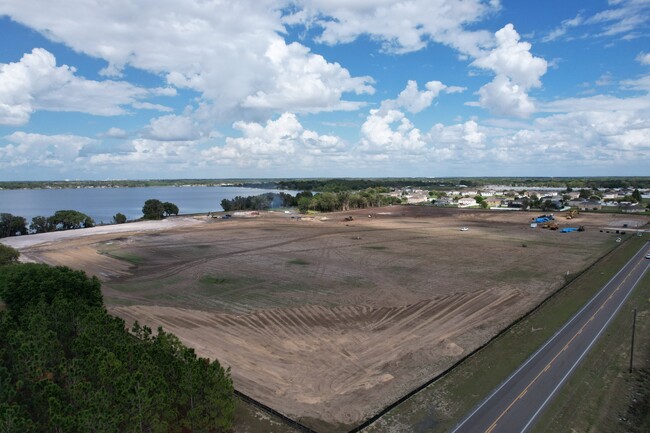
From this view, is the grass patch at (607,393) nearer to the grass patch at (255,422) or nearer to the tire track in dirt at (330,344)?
the tire track in dirt at (330,344)

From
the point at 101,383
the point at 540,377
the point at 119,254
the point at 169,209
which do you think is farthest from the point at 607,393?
the point at 169,209

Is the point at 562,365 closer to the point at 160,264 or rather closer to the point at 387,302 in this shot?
the point at 387,302

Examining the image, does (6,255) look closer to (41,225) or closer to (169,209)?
(41,225)

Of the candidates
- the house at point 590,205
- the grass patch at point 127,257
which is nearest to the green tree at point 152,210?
the grass patch at point 127,257

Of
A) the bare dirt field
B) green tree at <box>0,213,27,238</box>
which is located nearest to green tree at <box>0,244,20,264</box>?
the bare dirt field

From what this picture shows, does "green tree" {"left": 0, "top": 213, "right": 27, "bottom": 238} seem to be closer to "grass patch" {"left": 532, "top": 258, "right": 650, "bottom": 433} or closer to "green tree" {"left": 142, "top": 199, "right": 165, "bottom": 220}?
"green tree" {"left": 142, "top": 199, "right": 165, "bottom": 220}
